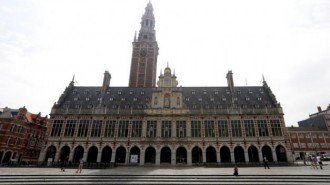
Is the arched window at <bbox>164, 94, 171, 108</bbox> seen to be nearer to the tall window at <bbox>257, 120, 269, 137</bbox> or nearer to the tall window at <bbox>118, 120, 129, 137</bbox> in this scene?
the tall window at <bbox>118, 120, 129, 137</bbox>

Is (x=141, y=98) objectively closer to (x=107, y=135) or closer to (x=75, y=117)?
(x=107, y=135)

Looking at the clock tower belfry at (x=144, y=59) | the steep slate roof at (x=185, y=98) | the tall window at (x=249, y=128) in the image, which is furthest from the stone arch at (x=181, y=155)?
the clock tower belfry at (x=144, y=59)

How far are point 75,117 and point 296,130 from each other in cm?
6201

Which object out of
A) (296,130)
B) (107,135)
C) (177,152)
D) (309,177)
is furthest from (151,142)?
(296,130)

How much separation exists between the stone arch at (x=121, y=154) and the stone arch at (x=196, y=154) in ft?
43.8

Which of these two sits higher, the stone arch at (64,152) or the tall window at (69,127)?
the tall window at (69,127)

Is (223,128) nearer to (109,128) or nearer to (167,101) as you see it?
(167,101)

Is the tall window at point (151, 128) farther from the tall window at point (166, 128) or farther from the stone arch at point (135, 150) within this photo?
the stone arch at point (135, 150)

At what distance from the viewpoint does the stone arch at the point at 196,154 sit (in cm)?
3800

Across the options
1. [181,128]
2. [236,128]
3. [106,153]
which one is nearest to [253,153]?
[236,128]

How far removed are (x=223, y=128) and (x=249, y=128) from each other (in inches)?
195

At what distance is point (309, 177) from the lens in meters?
17.4

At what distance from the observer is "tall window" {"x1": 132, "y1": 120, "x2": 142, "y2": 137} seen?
3987cm

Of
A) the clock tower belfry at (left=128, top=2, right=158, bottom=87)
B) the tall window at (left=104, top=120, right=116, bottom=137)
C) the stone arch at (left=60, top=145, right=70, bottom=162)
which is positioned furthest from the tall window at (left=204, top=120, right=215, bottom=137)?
the stone arch at (left=60, top=145, right=70, bottom=162)
